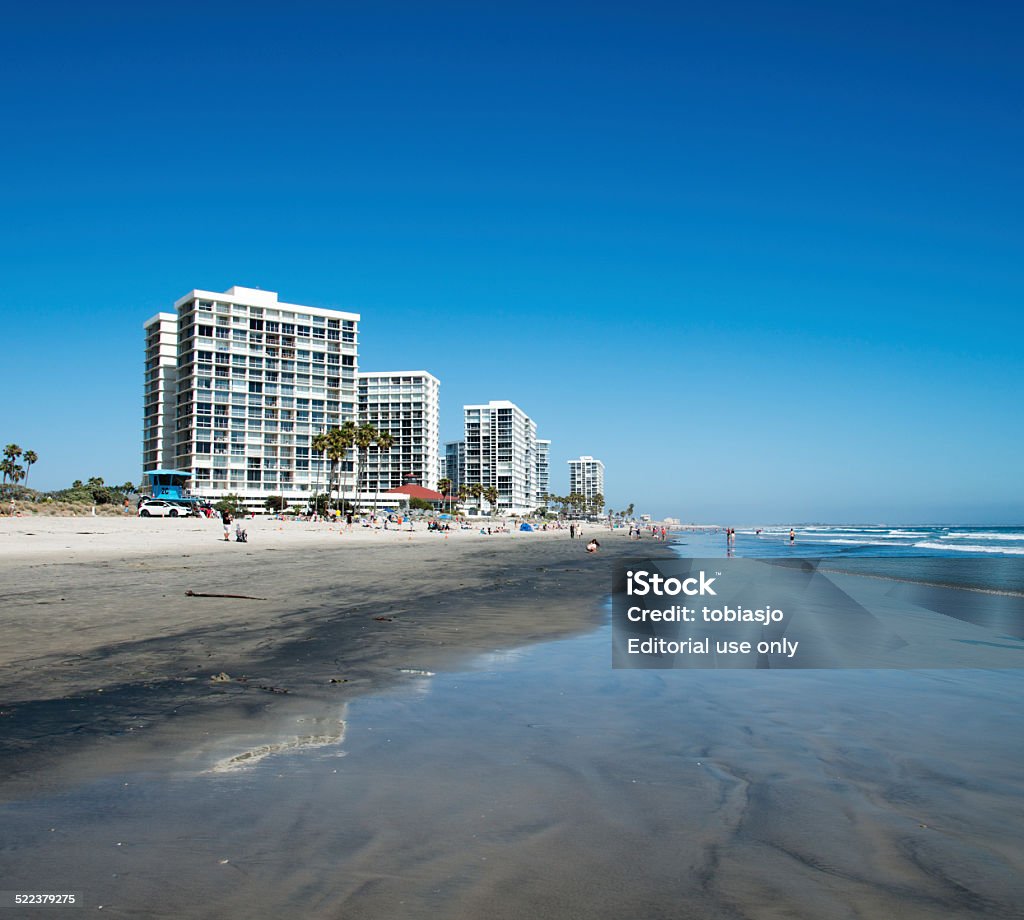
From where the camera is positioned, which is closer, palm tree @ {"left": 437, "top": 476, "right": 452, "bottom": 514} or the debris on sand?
the debris on sand

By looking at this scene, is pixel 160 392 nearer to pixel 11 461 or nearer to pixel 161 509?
pixel 11 461

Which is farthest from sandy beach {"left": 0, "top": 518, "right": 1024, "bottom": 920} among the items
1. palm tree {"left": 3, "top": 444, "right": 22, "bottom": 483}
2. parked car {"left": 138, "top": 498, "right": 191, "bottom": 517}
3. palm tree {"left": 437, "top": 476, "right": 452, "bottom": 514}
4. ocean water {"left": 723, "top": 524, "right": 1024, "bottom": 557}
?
palm tree {"left": 437, "top": 476, "right": 452, "bottom": 514}

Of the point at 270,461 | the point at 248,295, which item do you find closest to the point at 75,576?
the point at 270,461

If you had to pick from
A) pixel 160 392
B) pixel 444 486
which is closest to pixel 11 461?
pixel 160 392

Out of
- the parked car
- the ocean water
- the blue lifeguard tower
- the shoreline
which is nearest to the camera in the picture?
the shoreline

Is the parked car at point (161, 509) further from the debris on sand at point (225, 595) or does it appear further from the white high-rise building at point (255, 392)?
the debris on sand at point (225, 595)

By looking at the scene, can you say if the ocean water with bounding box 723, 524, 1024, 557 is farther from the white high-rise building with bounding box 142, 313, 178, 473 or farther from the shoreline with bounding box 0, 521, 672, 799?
the white high-rise building with bounding box 142, 313, 178, 473

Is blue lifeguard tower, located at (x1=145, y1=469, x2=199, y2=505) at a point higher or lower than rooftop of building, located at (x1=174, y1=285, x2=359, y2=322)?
lower

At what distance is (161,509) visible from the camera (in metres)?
72.4

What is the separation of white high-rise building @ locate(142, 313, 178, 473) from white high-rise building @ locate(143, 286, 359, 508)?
141cm

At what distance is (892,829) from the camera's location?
5.01 meters

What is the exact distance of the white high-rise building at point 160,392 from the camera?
141m

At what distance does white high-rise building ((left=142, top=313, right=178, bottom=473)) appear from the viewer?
141 m

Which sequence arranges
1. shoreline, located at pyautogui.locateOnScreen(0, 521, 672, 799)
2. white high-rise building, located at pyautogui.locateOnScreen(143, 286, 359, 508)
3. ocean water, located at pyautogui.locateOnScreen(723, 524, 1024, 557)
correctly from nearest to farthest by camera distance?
shoreline, located at pyautogui.locateOnScreen(0, 521, 672, 799)
ocean water, located at pyautogui.locateOnScreen(723, 524, 1024, 557)
white high-rise building, located at pyautogui.locateOnScreen(143, 286, 359, 508)
